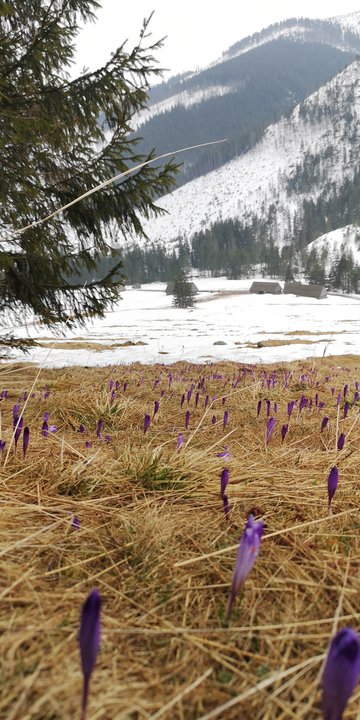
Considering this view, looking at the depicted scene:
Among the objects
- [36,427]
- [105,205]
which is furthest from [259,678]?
[105,205]

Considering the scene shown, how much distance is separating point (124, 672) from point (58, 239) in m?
6.49

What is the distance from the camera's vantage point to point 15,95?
4965mm

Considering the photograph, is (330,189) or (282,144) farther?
(282,144)

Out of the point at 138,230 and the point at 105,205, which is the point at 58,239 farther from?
the point at 138,230

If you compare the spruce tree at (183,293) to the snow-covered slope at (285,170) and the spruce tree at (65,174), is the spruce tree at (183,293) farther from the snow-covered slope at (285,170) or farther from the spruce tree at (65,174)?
the snow-covered slope at (285,170)

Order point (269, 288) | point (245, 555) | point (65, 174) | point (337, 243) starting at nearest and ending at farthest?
point (245, 555) → point (65, 174) → point (269, 288) → point (337, 243)

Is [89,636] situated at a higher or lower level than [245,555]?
higher

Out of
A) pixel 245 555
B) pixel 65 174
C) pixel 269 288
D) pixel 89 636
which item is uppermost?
pixel 65 174

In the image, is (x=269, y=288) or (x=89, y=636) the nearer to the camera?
(x=89, y=636)

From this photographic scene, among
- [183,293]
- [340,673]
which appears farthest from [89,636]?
[183,293]

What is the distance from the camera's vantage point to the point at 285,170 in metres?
168

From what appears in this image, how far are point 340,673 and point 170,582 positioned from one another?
520mm

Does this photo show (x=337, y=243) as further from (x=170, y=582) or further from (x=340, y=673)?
(x=340, y=673)

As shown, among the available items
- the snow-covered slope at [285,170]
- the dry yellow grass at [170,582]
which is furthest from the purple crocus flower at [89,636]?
the snow-covered slope at [285,170]
